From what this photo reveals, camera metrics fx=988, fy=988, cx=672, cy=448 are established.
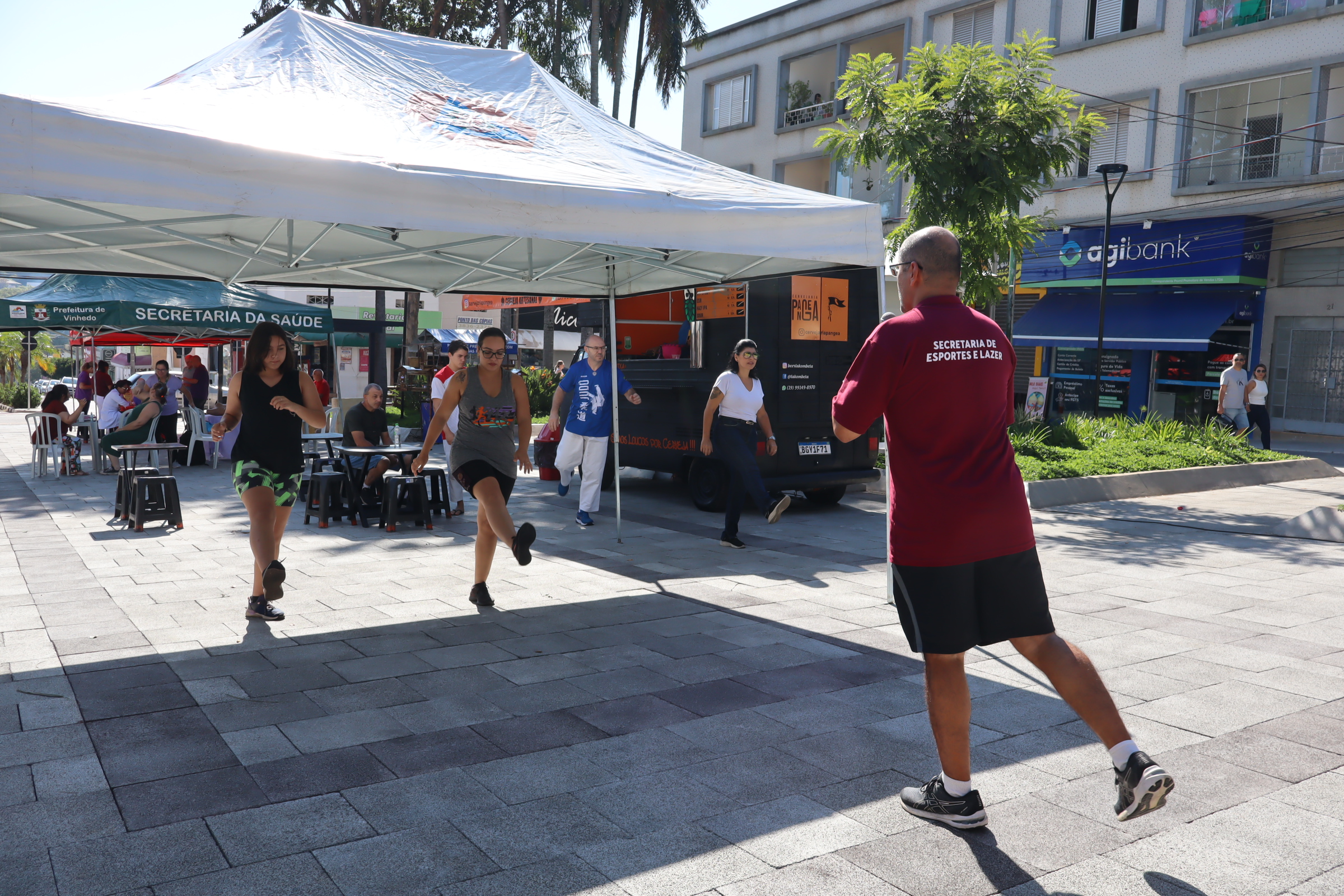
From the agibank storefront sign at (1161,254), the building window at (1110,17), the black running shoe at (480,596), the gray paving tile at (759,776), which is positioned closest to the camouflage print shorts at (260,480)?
the black running shoe at (480,596)

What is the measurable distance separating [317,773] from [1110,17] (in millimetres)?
26506

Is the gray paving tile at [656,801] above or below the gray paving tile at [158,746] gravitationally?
above

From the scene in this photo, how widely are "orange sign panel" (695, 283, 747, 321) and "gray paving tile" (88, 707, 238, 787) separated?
6639 millimetres

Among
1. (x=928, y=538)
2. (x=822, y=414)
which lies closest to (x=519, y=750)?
(x=928, y=538)

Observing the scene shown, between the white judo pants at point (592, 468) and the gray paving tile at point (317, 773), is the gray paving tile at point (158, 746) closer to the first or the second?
the gray paving tile at point (317, 773)

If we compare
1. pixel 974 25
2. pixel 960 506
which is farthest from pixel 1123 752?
pixel 974 25

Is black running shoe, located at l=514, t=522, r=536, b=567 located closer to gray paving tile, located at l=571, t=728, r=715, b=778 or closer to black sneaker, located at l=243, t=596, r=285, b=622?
black sneaker, located at l=243, t=596, r=285, b=622

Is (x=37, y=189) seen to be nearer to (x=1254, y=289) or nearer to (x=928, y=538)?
(x=928, y=538)

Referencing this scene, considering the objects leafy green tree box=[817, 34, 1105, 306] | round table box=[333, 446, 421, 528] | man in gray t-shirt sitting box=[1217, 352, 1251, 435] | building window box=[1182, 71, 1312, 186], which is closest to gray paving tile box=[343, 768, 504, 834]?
round table box=[333, 446, 421, 528]

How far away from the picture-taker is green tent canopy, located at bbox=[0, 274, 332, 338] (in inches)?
518

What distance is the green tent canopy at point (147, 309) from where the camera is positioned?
1315 centimetres

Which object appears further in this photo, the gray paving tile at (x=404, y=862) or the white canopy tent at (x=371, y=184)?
the white canopy tent at (x=371, y=184)

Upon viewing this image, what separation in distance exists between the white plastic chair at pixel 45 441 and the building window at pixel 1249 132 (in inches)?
893

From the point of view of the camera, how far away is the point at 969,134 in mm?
11008
